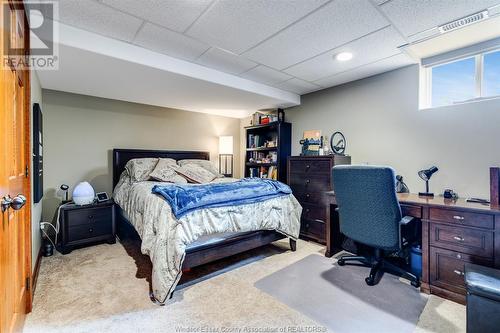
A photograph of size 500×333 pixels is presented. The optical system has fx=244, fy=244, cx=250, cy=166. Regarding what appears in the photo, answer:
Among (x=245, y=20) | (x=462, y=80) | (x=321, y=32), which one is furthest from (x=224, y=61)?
(x=462, y=80)

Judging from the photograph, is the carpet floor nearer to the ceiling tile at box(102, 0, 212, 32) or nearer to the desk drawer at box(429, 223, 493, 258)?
the desk drawer at box(429, 223, 493, 258)

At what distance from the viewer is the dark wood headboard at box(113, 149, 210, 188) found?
375 cm

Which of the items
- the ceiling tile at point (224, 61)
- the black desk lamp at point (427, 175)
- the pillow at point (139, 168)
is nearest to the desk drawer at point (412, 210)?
the black desk lamp at point (427, 175)

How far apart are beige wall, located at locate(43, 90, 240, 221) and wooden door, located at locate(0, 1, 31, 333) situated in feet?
6.10

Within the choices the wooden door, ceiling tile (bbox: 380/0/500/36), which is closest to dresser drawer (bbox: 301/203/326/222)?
ceiling tile (bbox: 380/0/500/36)

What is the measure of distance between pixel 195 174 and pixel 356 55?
2.64 m

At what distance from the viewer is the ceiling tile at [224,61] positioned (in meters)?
2.59

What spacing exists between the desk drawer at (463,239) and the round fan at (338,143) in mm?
1669

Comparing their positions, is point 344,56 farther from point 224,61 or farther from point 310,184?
point 310,184

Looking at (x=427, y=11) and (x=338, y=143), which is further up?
(x=427, y=11)

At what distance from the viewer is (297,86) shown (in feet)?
12.0

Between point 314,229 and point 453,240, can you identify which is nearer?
point 453,240

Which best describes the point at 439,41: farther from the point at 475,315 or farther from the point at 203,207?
the point at 203,207

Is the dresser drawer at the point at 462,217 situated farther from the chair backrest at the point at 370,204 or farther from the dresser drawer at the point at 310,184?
the dresser drawer at the point at 310,184
